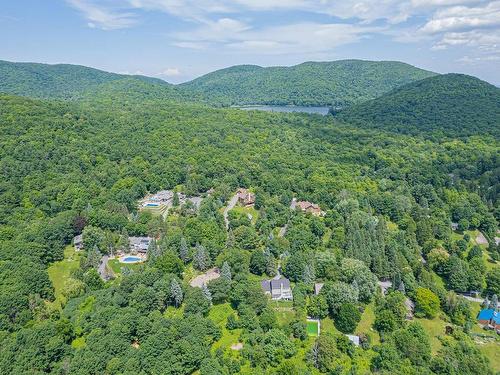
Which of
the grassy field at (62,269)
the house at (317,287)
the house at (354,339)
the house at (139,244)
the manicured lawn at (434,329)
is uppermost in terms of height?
the house at (317,287)

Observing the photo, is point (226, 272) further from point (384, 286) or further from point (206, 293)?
point (384, 286)

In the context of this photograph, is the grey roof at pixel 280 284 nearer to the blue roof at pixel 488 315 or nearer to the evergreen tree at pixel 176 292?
the evergreen tree at pixel 176 292

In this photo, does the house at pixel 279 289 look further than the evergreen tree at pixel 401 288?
No

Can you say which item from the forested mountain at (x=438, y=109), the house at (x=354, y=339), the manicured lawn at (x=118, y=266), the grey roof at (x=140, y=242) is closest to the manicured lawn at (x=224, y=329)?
the house at (x=354, y=339)

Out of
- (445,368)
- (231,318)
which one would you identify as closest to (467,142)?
(445,368)

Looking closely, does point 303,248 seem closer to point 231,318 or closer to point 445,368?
point 231,318
